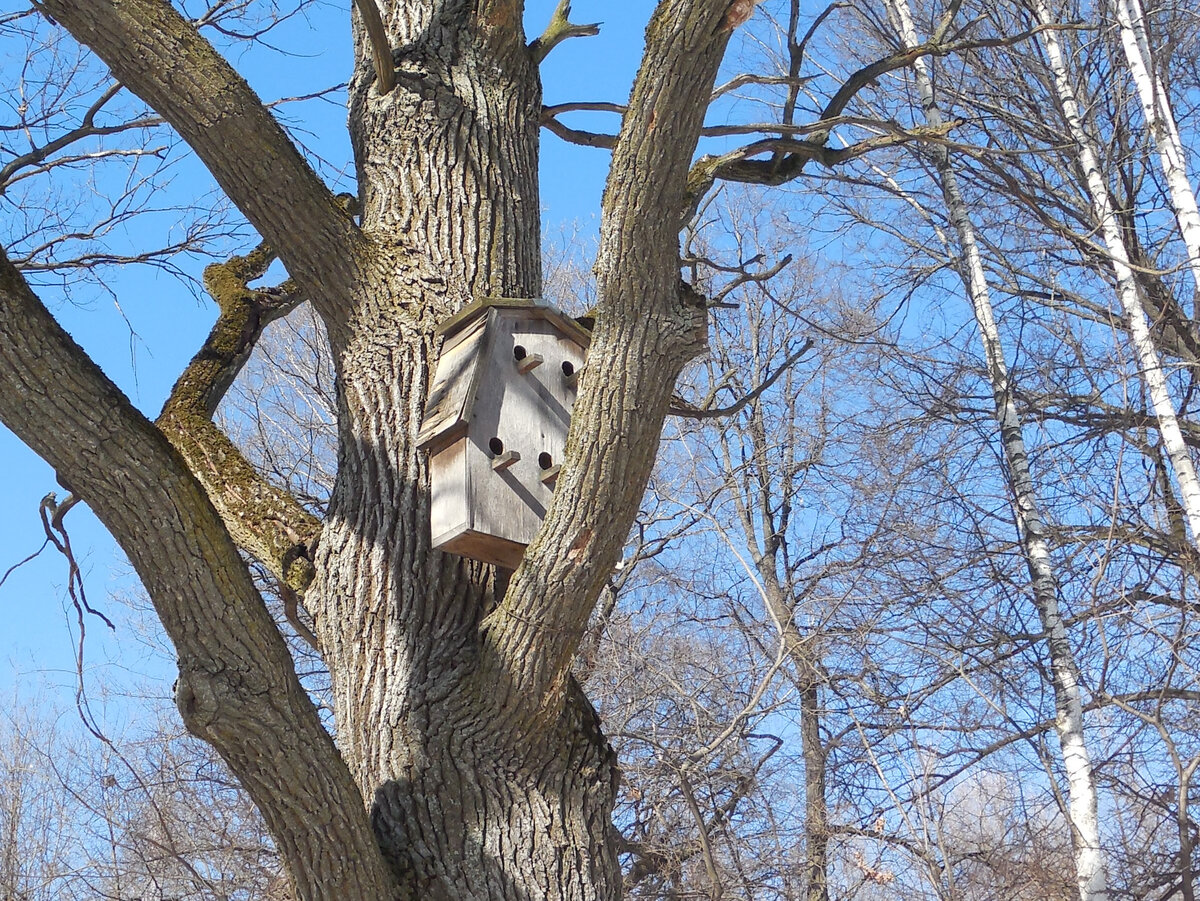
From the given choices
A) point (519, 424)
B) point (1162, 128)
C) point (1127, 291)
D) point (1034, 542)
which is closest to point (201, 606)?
point (519, 424)

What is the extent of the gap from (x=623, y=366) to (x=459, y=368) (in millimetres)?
683

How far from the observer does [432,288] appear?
3.09 m

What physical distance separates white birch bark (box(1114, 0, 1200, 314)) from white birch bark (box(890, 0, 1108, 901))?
123cm

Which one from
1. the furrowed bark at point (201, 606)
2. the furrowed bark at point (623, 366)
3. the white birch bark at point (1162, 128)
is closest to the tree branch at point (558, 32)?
the furrowed bark at point (623, 366)

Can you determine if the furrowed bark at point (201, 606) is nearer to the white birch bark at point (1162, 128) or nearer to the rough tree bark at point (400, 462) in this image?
the rough tree bark at point (400, 462)

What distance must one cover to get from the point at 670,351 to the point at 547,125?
1.68 metres

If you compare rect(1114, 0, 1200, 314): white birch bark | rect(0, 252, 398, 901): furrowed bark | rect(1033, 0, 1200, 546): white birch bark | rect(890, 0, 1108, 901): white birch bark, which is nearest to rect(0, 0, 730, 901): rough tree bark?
rect(0, 252, 398, 901): furrowed bark

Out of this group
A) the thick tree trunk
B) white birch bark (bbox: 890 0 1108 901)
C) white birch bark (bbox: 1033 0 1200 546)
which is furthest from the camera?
white birch bark (bbox: 1033 0 1200 546)

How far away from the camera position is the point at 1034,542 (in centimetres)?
708

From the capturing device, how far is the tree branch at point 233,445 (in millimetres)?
2998

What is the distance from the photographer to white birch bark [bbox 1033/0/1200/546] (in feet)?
22.3

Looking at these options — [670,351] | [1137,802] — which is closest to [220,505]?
[670,351]

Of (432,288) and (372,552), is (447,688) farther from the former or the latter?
(432,288)

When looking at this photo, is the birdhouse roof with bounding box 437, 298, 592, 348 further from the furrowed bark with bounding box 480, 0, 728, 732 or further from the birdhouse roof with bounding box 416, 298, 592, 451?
the furrowed bark with bounding box 480, 0, 728, 732
